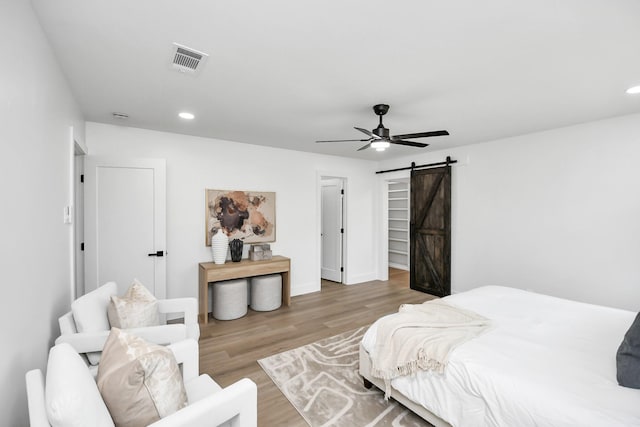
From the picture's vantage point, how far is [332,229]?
595cm

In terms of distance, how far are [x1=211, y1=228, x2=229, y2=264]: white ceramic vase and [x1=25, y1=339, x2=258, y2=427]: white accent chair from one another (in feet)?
8.25

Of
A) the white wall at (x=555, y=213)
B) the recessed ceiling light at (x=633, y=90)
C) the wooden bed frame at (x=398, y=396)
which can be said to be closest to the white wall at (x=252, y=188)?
the white wall at (x=555, y=213)

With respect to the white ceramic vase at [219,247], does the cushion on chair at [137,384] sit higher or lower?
lower

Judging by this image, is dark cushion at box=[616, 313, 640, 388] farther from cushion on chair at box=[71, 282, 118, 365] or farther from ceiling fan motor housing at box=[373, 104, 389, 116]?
cushion on chair at box=[71, 282, 118, 365]

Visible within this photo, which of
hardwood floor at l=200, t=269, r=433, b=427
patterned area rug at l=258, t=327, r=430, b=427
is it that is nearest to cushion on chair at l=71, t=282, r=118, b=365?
hardwood floor at l=200, t=269, r=433, b=427

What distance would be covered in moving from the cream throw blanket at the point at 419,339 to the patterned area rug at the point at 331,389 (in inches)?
8.3

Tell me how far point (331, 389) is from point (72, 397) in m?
1.85

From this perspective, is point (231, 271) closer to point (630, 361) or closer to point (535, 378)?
point (535, 378)

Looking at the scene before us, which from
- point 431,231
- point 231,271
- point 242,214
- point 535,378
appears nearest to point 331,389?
point 535,378

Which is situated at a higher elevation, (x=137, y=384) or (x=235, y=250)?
(x=235, y=250)

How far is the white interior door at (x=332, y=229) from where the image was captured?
18.9 feet

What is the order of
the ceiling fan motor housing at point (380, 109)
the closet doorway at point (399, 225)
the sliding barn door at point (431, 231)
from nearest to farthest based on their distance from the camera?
the ceiling fan motor housing at point (380, 109) < the sliding barn door at point (431, 231) < the closet doorway at point (399, 225)

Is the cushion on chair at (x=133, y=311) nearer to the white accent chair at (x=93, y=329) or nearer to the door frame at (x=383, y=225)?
the white accent chair at (x=93, y=329)

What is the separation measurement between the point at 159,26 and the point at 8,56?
2.38 feet
